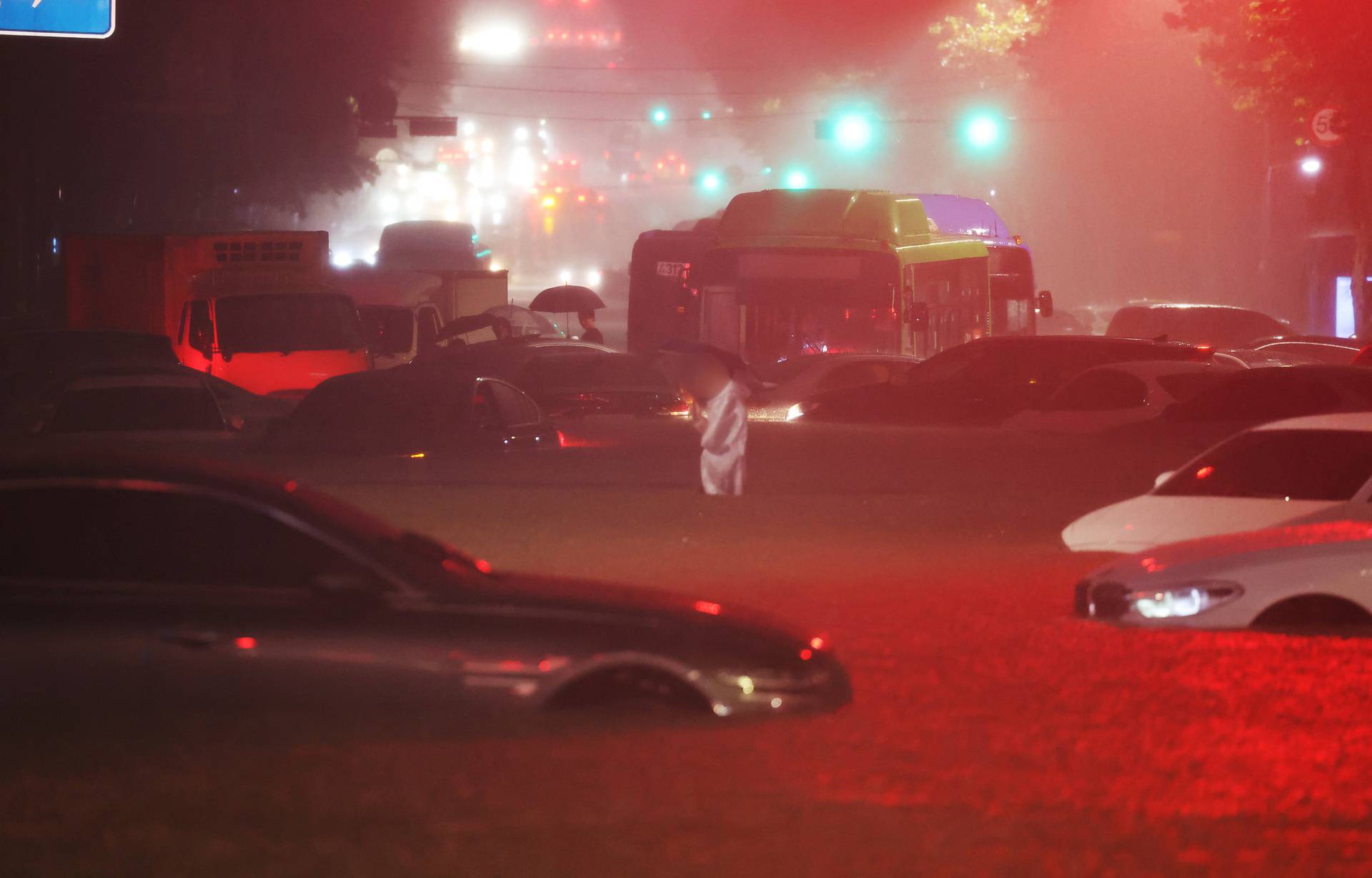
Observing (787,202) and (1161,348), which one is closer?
(1161,348)

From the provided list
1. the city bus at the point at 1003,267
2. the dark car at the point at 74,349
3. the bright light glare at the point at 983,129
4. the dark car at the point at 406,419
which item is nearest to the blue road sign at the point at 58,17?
the dark car at the point at 406,419

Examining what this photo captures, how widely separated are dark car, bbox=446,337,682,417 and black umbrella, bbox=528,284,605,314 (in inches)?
492

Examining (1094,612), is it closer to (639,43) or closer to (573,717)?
(573,717)

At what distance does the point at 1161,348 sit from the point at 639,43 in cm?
8479

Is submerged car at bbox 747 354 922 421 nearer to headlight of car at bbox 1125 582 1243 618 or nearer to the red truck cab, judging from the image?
the red truck cab

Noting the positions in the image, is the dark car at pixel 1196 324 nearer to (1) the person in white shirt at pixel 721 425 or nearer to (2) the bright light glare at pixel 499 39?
(1) the person in white shirt at pixel 721 425

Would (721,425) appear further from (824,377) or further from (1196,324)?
(1196,324)

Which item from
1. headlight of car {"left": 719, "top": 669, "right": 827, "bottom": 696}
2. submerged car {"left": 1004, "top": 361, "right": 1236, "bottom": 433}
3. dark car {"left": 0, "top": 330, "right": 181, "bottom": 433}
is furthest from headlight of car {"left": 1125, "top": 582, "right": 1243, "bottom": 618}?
dark car {"left": 0, "top": 330, "right": 181, "bottom": 433}

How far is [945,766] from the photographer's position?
645 centimetres

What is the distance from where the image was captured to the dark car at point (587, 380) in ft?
69.2

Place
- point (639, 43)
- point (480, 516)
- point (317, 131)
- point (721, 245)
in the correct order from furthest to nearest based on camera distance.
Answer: point (639, 43)
point (317, 131)
point (721, 245)
point (480, 516)

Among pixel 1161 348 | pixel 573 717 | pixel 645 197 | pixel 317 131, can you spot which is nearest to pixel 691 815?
pixel 573 717

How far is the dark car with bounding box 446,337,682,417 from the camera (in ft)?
69.2

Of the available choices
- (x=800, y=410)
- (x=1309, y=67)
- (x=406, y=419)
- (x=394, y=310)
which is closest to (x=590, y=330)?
(x=394, y=310)
